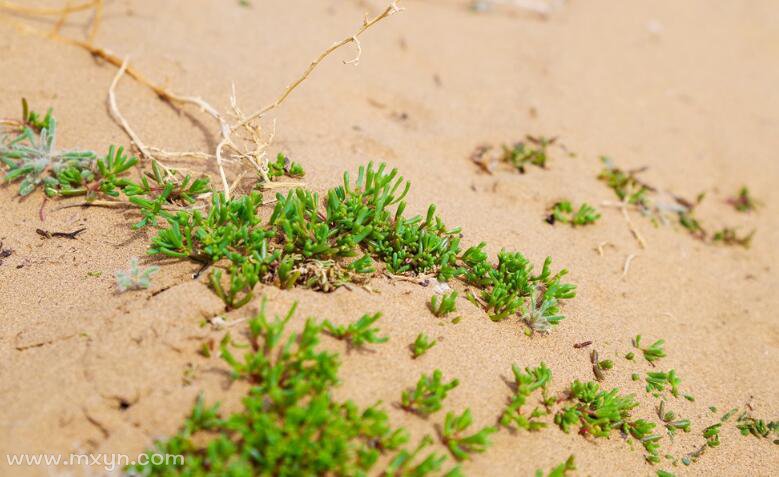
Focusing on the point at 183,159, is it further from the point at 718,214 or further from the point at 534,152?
the point at 718,214

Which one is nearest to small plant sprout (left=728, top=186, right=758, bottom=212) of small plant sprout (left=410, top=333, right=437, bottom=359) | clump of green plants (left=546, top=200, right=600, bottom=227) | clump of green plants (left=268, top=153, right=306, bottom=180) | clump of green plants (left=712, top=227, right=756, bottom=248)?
clump of green plants (left=712, top=227, right=756, bottom=248)

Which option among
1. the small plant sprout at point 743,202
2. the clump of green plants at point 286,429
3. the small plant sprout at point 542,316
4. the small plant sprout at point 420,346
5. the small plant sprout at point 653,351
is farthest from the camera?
the small plant sprout at point 743,202

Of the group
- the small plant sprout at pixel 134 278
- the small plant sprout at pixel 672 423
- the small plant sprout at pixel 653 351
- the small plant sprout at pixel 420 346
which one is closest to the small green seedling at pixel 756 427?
the small plant sprout at pixel 672 423

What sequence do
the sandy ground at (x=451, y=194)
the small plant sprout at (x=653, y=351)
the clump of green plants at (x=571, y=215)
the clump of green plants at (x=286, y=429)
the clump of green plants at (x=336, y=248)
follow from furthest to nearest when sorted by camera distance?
the clump of green plants at (x=571, y=215)
the small plant sprout at (x=653, y=351)
the clump of green plants at (x=336, y=248)
the sandy ground at (x=451, y=194)
the clump of green plants at (x=286, y=429)

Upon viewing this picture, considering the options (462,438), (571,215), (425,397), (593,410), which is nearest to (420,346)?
(425,397)

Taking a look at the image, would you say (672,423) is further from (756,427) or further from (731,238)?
(731,238)

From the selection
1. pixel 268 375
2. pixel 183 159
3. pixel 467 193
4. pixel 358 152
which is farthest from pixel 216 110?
pixel 268 375

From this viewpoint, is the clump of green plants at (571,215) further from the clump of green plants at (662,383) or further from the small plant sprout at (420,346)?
the small plant sprout at (420,346)

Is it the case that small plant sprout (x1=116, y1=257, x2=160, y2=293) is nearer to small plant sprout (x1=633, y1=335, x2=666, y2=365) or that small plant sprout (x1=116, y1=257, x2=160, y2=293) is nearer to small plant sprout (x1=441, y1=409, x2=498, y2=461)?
small plant sprout (x1=441, y1=409, x2=498, y2=461)
